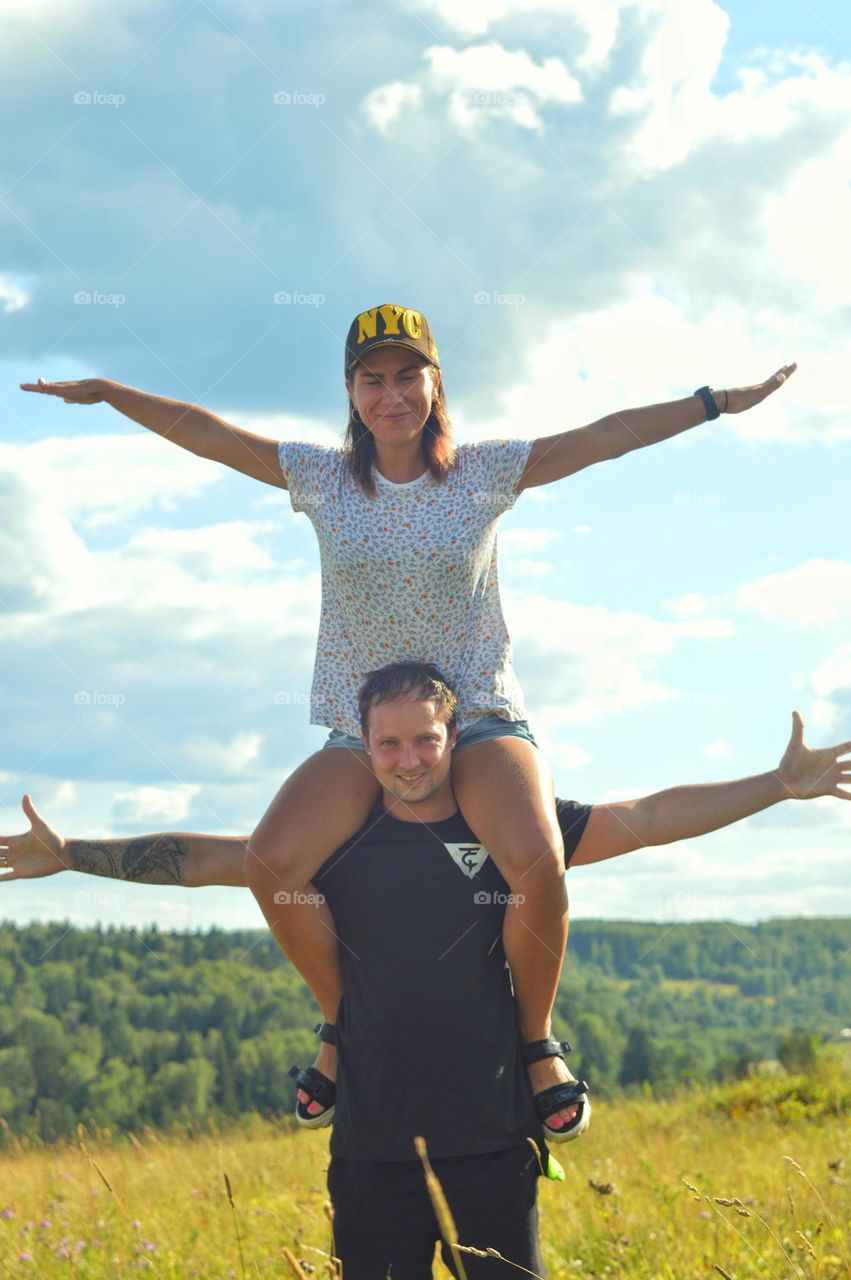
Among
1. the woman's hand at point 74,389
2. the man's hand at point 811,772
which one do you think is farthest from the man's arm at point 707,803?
the woman's hand at point 74,389

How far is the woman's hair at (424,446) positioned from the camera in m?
4.52

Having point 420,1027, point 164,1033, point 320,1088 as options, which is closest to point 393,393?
point 420,1027

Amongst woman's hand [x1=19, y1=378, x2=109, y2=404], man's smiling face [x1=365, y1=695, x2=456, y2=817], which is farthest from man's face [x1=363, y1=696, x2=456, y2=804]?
woman's hand [x1=19, y1=378, x2=109, y2=404]

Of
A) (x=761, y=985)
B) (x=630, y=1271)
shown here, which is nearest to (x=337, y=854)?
(x=630, y=1271)

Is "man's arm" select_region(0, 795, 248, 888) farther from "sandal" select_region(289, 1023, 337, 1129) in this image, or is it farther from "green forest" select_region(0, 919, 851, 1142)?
"green forest" select_region(0, 919, 851, 1142)

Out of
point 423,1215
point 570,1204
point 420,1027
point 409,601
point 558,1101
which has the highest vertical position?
point 409,601

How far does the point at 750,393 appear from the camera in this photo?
4676 millimetres

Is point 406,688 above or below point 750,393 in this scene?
below

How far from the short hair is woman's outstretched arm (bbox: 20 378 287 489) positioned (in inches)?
38.9

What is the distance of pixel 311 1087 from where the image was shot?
4.27 meters

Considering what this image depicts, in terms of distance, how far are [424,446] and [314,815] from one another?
1.40 metres

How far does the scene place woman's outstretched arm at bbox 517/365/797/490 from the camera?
4.61 meters

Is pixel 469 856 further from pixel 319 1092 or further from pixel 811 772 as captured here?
pixel 811 772

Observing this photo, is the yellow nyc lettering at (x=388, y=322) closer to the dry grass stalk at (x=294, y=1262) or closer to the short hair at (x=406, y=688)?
the short hair at (x=406, y=688)
